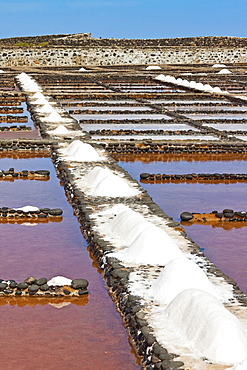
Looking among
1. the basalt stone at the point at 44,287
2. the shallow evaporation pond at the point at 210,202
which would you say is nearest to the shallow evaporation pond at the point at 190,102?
the shallow evaporation pond at the point at 210,202

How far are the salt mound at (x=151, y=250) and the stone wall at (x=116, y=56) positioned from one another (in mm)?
36986

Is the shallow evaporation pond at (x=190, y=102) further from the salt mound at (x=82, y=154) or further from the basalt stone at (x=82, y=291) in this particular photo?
the basalt stone at (x=82, y=291)

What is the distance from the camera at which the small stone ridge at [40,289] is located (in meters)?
6.16

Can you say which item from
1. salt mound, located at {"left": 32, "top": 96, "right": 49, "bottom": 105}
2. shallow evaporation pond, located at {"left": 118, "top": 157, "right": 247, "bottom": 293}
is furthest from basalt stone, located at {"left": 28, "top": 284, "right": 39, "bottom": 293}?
salt mound, located at {"left": 32, "top": 96, "right": 49, "bottom": 105}

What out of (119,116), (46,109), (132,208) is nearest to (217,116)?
(119,116)

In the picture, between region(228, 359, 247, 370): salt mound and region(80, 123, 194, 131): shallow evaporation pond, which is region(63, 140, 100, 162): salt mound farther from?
region(228, 359, 247, 370): salt mound

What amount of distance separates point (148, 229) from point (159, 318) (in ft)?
5.24

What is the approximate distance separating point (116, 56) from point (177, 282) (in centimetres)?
3924

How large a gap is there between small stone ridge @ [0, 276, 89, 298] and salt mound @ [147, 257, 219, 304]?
0.61m

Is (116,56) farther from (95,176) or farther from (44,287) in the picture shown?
(44,287)

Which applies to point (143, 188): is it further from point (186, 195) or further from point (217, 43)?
point (217, 43)

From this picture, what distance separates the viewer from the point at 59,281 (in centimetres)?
624

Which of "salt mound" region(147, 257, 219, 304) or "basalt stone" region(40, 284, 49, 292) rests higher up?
"salt mound" region(147, 257, 219, 304)

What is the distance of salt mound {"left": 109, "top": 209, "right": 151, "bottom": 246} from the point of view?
7.30 m
